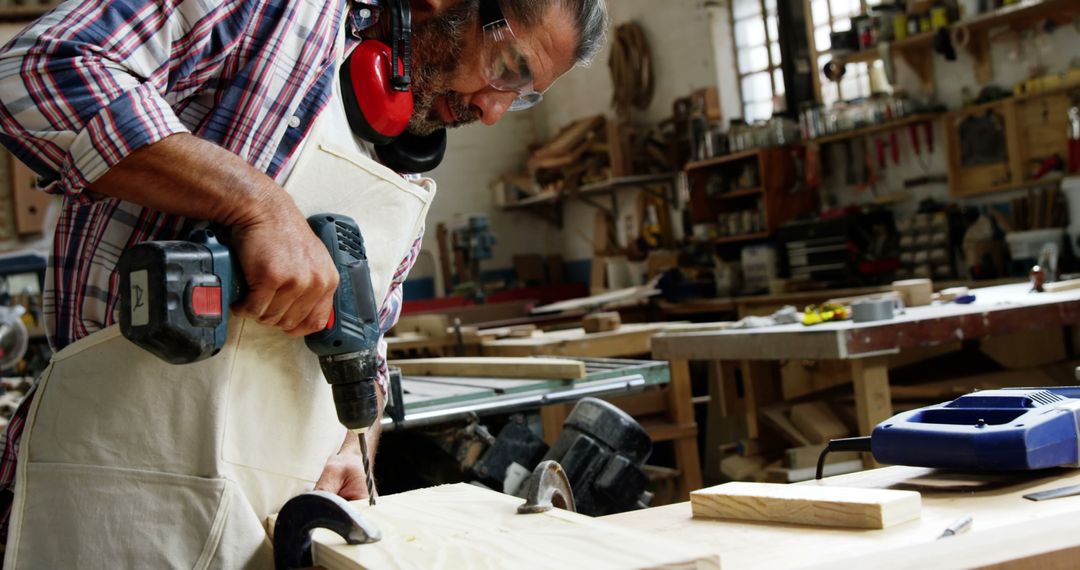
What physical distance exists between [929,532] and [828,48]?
6814mm

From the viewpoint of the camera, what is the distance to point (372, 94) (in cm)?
126

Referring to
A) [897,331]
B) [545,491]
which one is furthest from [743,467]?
[545,491]

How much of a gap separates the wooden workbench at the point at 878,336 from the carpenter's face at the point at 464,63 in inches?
52.9

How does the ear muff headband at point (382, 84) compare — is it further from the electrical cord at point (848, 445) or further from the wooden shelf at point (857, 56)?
the wooden shelf at point (857, 56)

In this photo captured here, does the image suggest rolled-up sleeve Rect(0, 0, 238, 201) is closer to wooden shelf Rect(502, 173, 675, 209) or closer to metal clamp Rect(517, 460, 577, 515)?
metal clamp Rect(517, 460, 577, 515)

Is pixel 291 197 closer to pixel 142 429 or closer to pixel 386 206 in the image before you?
pixel 386 206

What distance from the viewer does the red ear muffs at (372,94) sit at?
1.25m

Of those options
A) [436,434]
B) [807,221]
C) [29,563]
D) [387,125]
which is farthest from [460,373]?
[807,221]

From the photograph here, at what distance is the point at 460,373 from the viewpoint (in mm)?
2975

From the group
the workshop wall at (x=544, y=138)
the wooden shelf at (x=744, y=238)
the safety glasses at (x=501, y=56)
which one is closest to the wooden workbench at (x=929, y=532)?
the safety glasses at (x=501, y=56)

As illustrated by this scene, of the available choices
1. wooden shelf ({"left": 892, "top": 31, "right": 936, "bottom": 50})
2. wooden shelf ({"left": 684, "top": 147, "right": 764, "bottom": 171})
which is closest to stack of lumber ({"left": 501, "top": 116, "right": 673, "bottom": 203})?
wooden shelf ({"left": 684, "top": 147, "right": 764, "bottom": 171})

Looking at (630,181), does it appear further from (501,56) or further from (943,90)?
(501,56)

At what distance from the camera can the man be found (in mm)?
993

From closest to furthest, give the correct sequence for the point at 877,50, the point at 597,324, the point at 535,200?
1. the point at 597,324
2. the point at 877,50
3. the point at 535,200
